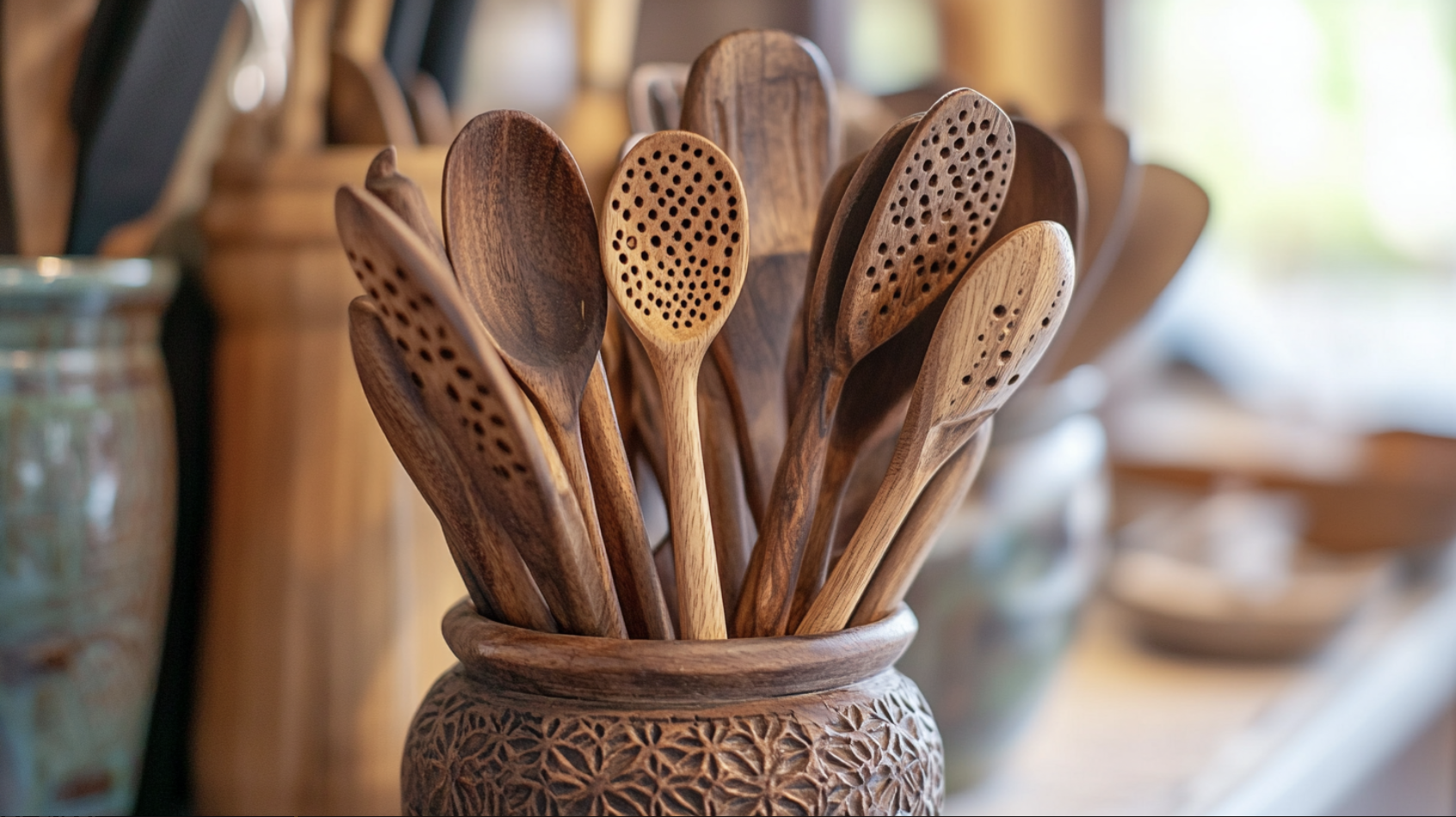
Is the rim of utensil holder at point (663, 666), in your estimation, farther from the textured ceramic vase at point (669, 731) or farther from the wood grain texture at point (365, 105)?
the wood grain texture at point (365, 105)

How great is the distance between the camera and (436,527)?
0.46m

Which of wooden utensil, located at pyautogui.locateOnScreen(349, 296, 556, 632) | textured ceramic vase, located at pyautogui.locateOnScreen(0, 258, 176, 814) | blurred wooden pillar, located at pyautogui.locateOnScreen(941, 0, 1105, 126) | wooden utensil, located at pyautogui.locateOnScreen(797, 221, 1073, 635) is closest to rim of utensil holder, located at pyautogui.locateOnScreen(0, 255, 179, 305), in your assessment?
textured ceramic vase, located at pyautogui.locateOnScreen(0, 258, 176, 814)

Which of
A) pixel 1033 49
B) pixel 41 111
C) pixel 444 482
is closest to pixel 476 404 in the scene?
pixel 444 482

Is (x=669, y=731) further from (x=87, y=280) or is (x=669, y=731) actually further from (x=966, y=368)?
(x=87, y=280)

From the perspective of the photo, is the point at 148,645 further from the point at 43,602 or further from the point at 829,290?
the point at 829,290

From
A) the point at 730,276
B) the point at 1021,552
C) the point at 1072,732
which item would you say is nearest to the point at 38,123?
the point at 730,276

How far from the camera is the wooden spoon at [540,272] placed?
30 cm

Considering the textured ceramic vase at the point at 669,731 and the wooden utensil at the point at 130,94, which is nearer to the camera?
the textured ceramic vase at the point at 669,731

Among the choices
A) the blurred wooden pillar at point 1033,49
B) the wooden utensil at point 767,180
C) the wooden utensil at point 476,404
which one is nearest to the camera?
the wooden utensil at point 476,404

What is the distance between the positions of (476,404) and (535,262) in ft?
0.22

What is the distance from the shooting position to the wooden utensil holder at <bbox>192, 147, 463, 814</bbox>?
1.41ft

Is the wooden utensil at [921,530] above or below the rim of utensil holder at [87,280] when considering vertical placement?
below

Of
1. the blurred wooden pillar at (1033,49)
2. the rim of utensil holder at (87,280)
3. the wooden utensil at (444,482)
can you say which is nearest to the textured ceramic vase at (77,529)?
the rim of utensil holder at (87,280)

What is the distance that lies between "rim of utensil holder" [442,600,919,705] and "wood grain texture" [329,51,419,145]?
0.22 metres
